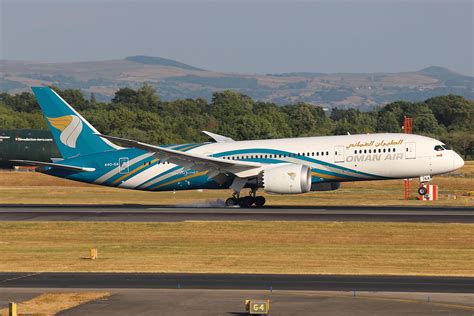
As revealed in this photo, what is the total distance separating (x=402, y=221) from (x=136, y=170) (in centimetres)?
1905

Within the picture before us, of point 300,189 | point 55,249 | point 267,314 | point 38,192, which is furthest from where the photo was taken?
point 38,192

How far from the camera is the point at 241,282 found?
29.8 meters

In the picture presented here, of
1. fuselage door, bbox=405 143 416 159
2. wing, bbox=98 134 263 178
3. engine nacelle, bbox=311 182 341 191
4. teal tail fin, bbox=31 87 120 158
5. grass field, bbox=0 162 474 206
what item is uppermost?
teal tail fin, bbox=31 87 120 158

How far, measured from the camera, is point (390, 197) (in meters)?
68.5

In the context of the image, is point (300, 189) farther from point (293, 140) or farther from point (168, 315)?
point (168, 315)

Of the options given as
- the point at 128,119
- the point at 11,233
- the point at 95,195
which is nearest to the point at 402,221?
the point at 11,233

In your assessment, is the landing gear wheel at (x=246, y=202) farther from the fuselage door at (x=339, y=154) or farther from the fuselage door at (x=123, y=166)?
the fuselage door at (x=123, y=166)

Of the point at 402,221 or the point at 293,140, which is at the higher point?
the point at 293,140

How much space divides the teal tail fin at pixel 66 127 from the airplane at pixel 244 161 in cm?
6

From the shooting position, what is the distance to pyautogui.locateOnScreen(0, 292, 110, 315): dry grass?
25.0 m

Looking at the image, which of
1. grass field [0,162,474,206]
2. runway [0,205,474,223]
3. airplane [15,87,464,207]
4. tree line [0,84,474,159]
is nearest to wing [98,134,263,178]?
airplane [15,87,464,207]

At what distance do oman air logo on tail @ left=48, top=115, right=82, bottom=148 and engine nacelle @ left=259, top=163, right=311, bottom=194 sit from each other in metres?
13.3

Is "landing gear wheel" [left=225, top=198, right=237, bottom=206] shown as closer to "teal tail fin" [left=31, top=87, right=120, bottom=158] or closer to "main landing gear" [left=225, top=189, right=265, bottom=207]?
"main landing gear" [left=225, top=189, right=265, bottom=207]

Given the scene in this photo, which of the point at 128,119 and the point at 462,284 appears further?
the point at 128,119
